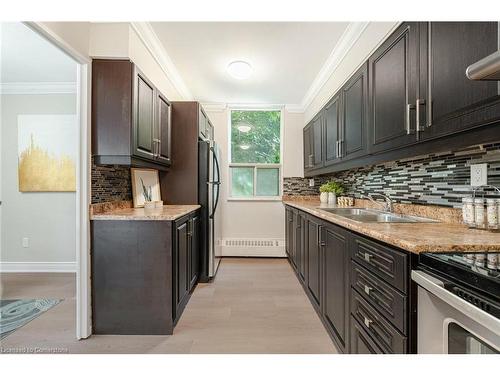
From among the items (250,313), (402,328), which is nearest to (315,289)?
(250,313)

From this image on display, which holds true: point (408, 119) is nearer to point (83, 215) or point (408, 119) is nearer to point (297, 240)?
point (297, 240)

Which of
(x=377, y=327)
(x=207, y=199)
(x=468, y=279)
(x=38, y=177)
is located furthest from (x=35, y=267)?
(x=468, y=279)

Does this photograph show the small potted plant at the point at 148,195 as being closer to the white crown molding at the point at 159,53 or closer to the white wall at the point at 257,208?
the white crown molding at the point at 159,53

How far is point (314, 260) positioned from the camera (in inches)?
98.8

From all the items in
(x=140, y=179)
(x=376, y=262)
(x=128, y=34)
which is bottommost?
(x=376, y=262)

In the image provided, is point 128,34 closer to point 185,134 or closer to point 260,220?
point 185,134

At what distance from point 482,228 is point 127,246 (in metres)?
2.23

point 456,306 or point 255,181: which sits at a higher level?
point 255,181

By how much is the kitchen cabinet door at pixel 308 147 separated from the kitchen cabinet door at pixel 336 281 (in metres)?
2.01

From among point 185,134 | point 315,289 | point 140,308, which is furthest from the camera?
point 185,134

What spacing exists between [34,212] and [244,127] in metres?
3.28

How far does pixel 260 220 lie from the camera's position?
186 inches

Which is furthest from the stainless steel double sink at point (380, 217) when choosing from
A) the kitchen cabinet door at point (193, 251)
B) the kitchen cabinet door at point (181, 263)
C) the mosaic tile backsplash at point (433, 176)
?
the kitchen cabinet door at point (193, 251)

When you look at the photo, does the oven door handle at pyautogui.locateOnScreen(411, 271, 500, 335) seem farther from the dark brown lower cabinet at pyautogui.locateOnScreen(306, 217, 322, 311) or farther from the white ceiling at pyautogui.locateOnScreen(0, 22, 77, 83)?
the white ceiling at pyautogui.locateOnScreen(0, 22, 77, 83)
